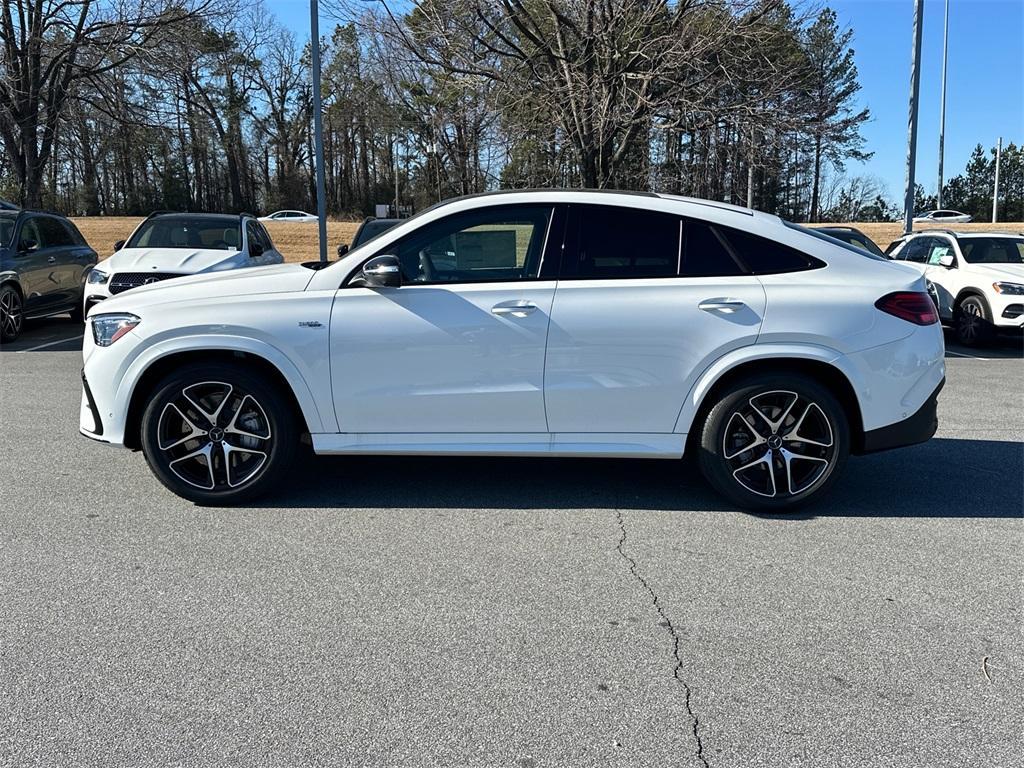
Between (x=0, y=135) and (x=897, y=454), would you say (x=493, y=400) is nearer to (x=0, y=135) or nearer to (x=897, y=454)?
(x=897, y=454)

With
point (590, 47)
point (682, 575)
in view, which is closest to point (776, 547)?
point (682, 575)

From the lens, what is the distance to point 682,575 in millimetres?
4012

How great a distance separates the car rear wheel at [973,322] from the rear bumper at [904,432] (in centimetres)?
825

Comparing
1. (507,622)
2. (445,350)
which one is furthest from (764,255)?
(507,622)

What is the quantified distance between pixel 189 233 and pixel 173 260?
1.30 m

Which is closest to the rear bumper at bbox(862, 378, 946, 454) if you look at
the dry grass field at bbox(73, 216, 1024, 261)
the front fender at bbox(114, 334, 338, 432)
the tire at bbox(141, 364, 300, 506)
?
the front fender at bbox(114, 334, 338, 432)

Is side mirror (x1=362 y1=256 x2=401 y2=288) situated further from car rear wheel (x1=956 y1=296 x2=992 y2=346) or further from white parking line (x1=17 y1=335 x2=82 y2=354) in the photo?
car rear wheel (x1=956 y1=296 x2=992 y2=346)

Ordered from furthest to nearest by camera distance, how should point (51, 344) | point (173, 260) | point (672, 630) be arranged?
point (51, 344), point (173, 260), point (672, 630)

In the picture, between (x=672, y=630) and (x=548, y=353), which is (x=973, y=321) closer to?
(x=548, y=353)

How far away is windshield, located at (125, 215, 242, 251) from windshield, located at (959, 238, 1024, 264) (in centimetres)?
1093

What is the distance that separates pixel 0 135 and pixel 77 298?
49.4 feet

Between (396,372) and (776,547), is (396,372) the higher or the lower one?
the higher one

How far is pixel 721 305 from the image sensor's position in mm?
4637

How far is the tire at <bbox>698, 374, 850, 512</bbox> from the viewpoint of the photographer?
15.3 feet
